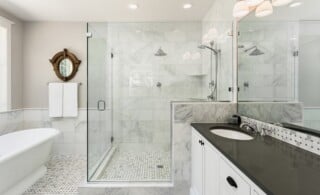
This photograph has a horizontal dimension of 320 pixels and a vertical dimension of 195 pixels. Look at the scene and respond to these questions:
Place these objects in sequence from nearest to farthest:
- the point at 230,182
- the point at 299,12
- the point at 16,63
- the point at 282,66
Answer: the point at 230,182, the point at 299,12, the point at 282,66, the point at 16,63

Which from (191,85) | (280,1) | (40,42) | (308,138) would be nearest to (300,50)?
(280,1)

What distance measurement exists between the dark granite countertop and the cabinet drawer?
0.24ft

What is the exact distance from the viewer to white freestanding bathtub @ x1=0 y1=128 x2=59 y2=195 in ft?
6.30

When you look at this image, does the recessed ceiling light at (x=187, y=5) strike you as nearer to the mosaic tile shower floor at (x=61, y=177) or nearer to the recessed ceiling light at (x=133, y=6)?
the recessed ceiling light at (x=133, y=6)

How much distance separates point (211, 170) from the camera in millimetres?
1476

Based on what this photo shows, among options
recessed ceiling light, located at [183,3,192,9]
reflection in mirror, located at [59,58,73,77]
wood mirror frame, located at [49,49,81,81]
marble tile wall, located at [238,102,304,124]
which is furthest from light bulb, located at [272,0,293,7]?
reflection in mirror, located at [59,58,73,77]

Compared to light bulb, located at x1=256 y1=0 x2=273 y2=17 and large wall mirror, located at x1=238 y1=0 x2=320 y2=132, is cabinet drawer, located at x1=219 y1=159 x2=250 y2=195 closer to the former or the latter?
large wall mirror, located at x1=238 y1=0 x2=320 y2=132

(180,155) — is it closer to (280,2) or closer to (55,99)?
(280,2)

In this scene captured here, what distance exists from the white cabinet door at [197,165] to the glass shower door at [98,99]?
4.18 feet

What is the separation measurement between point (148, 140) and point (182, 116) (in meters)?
1.51

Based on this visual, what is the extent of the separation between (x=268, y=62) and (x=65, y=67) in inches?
131

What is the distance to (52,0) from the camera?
2717mm

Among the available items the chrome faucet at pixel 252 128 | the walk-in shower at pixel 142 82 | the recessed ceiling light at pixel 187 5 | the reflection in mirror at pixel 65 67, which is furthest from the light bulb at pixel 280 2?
the reflection in mirror at pixel 65 67

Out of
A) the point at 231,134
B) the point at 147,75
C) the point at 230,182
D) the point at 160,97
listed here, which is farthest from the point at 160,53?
the point at 230,182
